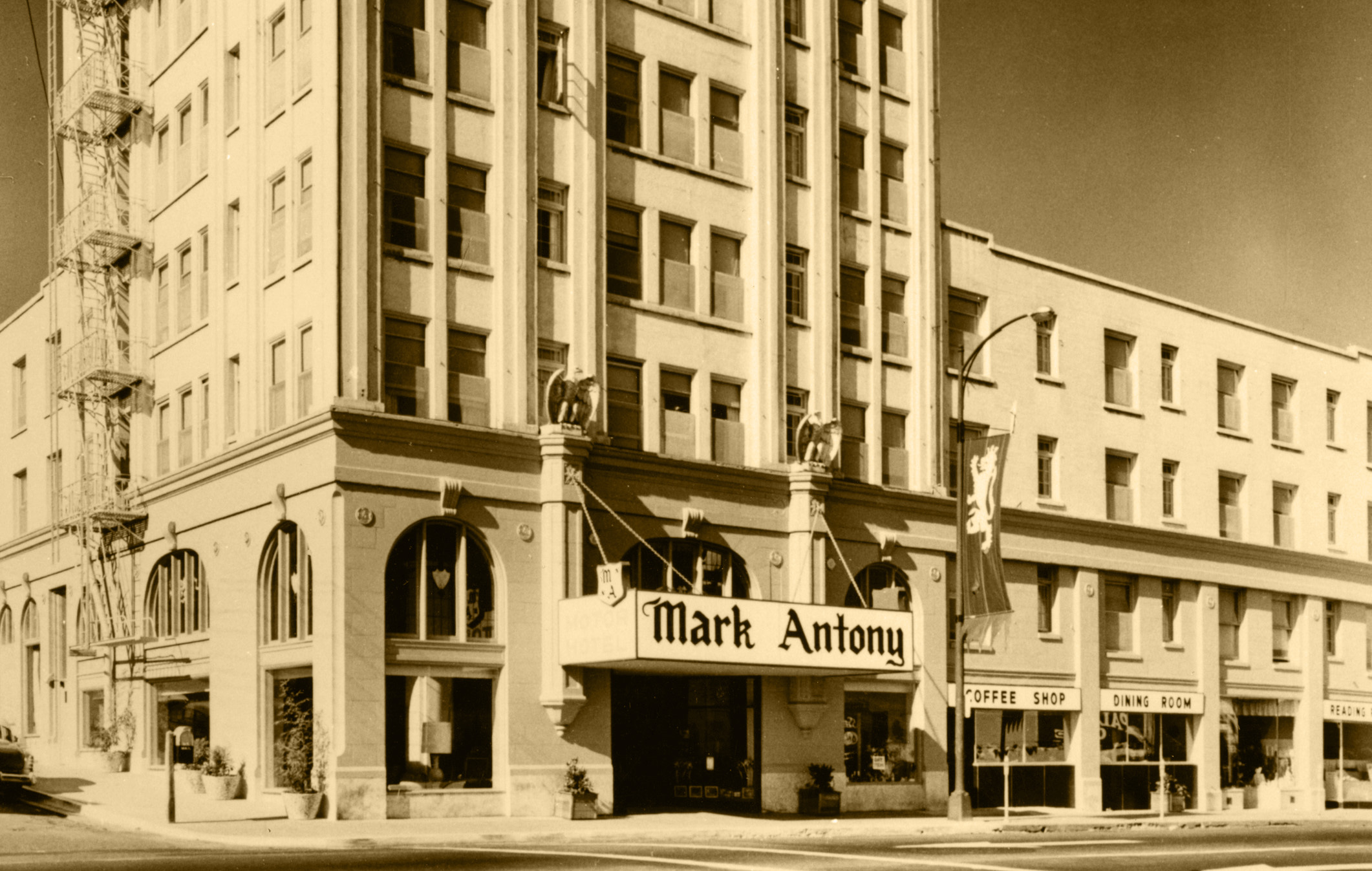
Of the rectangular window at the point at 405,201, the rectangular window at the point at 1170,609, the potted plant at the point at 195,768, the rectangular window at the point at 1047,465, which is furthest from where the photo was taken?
the rectangular window at the point at 1170,609

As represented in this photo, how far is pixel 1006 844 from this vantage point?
98.1ft

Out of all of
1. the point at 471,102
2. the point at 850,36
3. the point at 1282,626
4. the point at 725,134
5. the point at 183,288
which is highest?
the point at 850,36

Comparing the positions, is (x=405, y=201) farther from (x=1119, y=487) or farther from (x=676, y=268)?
(x=1119, y=487)

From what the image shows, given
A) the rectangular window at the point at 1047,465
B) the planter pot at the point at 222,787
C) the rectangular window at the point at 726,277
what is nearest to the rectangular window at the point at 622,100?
the rectangular window at the point at 726,277

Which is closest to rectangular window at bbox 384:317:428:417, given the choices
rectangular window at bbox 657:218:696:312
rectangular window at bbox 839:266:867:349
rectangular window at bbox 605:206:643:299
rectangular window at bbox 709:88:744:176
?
rectangular window at bbox 605:206:643:299

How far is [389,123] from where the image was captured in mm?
35531

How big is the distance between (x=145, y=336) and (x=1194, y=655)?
32385 millimetres

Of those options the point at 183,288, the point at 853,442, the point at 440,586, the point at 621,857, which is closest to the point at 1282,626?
the point at 853,442

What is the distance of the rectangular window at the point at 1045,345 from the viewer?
4959 centimetres

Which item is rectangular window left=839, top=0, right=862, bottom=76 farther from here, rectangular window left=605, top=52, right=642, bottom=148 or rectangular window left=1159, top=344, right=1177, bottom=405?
rectangular window left=1159, top=344, right=1177, bottom=405

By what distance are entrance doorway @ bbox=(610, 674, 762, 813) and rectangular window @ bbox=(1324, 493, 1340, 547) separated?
27928 millimetres

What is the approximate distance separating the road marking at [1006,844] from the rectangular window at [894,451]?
13.8 meters

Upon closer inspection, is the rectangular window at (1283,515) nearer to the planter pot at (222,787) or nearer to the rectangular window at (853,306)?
the rectangular window at (853,306)

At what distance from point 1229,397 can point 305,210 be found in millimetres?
33007
